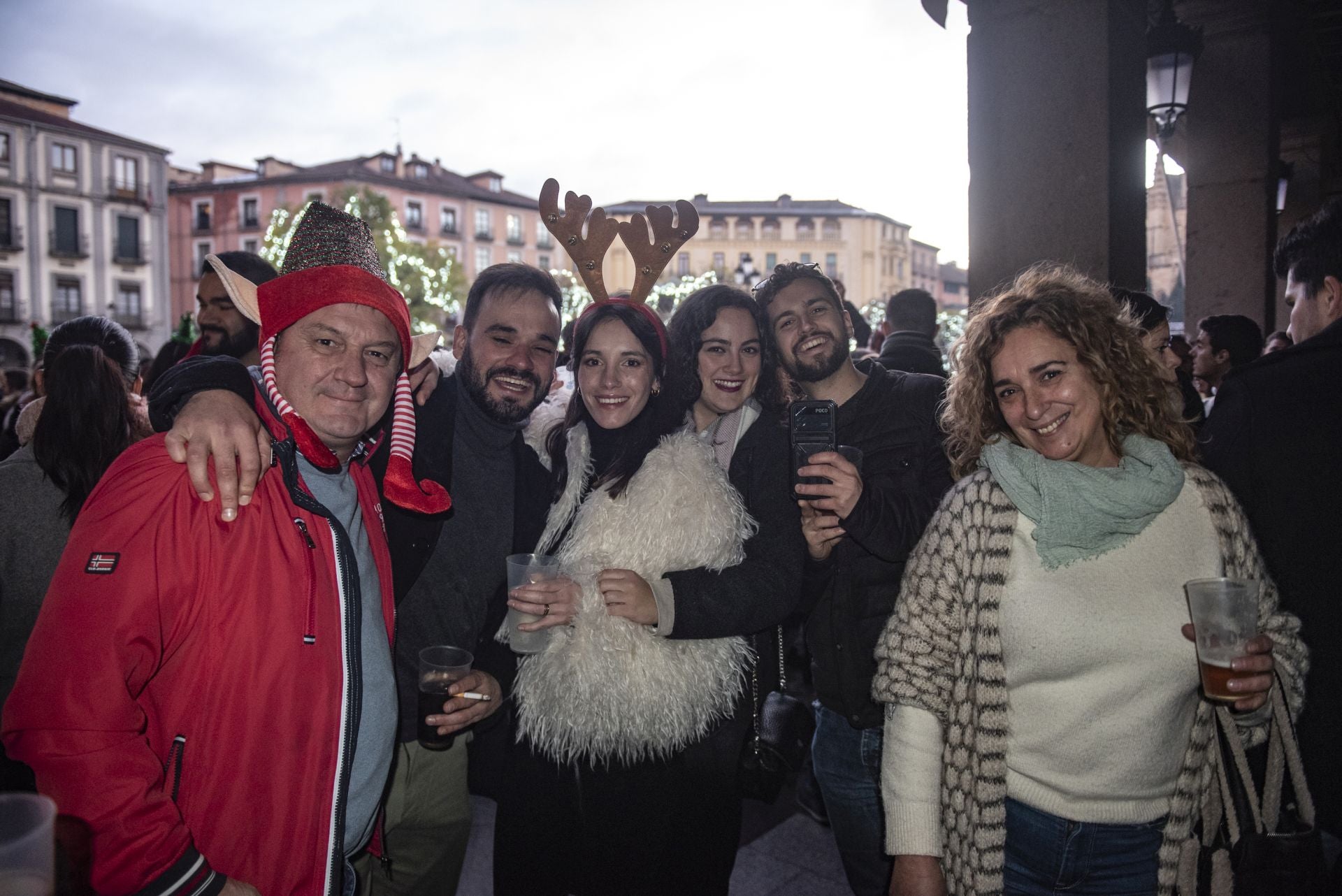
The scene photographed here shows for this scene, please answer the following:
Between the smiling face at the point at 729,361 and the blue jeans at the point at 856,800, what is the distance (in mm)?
1137

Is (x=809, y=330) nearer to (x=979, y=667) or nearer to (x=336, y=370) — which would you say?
(x=979, y=667)

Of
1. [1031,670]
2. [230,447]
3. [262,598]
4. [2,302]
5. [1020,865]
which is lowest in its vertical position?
[1020,865]

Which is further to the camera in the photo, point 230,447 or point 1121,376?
point 1121,376

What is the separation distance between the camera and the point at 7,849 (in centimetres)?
89

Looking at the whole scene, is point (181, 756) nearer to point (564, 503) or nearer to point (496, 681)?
point (496, 681)

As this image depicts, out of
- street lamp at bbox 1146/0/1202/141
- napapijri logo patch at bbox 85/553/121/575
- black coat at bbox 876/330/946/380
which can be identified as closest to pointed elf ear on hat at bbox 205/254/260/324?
napapijri logo patch at bbox 85/553/121/575

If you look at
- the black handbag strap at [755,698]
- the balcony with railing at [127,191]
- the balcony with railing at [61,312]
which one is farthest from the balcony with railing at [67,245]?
the black handbag strap at [755,698]

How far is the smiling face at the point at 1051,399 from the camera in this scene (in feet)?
6.42

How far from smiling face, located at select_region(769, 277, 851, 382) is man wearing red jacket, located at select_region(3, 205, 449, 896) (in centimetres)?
145

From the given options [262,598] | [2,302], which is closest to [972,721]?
[262,598]

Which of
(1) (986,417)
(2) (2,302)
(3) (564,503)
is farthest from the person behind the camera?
(2) (2,302)

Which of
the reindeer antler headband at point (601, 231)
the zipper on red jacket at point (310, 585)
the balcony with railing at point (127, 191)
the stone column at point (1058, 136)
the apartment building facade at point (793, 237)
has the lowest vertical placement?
the zipper on red jacket at point (310, 585)

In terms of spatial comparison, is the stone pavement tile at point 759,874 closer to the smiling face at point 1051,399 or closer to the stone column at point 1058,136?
the smiling face at point 1051,399

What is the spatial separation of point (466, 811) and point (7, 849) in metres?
1.80
